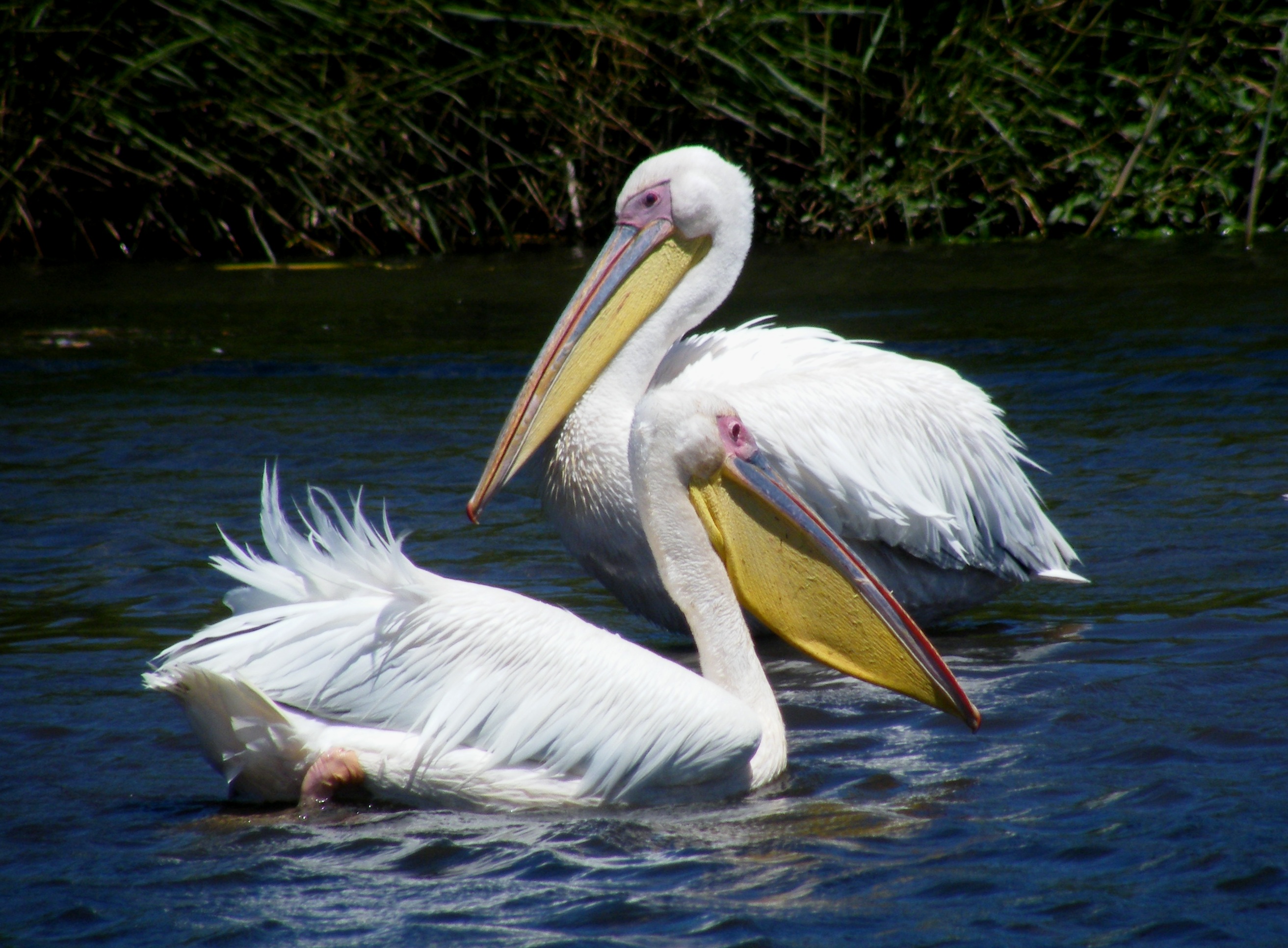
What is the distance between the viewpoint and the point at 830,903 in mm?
2990

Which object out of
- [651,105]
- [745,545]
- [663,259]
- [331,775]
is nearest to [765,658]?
[745,545]

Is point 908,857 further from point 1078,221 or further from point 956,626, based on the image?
point 1078,221

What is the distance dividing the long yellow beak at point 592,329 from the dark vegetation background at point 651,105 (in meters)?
5.67

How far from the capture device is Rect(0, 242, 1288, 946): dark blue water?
3.00 meters

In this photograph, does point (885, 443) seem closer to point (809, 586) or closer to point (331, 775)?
point (809, 586)

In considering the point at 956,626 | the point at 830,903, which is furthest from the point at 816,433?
the point at 830,903

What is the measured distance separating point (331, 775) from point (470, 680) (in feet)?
1.12

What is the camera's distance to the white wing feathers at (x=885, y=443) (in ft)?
15.0

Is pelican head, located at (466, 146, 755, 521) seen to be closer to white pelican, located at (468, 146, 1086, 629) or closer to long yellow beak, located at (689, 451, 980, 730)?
white pelican, located at (468, 146, 1086, 629)

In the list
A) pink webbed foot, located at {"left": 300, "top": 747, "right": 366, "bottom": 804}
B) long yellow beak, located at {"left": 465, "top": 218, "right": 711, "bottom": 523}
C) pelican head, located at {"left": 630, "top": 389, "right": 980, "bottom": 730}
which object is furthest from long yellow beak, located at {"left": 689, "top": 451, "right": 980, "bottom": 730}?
pink webbed foot, located at {"left": 300, "top": 747, "right": 366, "bottom": 804}

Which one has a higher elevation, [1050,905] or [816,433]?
[816,433]

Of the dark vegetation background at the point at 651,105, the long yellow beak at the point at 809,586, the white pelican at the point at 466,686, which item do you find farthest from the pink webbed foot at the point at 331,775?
the dark vegetation background at the point at 651,105

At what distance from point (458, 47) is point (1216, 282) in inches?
188

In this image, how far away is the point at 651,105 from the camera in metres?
10.6
